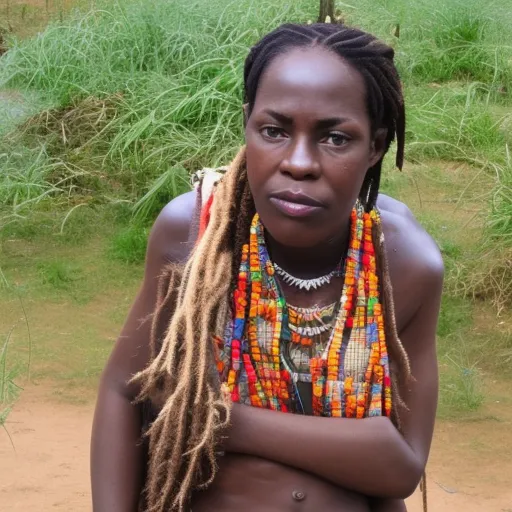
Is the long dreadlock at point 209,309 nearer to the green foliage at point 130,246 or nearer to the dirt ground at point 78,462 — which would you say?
the dirt ground at point 78,462

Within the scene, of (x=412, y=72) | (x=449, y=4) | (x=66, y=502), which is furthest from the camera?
(x=449, y=4)

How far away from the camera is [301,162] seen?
1869 millimetres

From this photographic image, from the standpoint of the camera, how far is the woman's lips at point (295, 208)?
6.17 ft

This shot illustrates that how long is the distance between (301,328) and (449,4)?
6753mm

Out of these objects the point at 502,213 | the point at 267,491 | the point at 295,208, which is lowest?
the point at 502,213

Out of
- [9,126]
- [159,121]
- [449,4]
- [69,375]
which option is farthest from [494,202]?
[449,4]

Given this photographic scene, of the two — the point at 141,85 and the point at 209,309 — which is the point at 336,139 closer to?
the point at 209,309

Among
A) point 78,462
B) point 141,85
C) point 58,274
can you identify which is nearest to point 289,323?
point 78,462

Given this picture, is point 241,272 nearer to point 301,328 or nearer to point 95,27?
point 301,328

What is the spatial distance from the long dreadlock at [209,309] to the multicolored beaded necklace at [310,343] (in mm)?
29

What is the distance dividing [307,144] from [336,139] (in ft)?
0.19

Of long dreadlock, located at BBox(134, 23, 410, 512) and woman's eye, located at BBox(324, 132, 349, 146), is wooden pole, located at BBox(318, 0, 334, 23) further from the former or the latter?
woman's eye, located at BBox(324, 132, 349, 146)

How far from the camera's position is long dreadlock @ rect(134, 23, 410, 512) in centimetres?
196

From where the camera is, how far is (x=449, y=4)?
835 centimetres
